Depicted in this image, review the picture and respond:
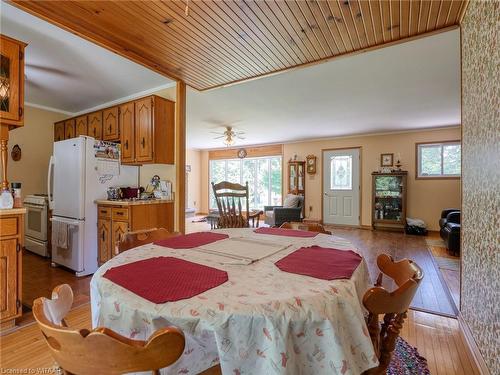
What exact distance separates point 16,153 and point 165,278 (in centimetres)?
453

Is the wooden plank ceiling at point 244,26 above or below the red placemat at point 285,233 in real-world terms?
above

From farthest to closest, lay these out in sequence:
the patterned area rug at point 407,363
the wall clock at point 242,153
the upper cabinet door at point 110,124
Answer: the wall clock at point 242,153 < the upper cabinet door at point 110,124 < the patterned area rug at point 407,363

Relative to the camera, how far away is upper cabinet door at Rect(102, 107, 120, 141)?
3.48 metres

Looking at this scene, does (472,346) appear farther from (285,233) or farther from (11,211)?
(11,211)

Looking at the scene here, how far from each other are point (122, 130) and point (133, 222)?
133 centimetres

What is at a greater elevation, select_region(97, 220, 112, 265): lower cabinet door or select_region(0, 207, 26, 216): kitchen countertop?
select_region(0, 207, 26, 216): kitchen countertop

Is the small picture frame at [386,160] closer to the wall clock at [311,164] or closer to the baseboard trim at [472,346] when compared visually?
the wall clock at [311,164]

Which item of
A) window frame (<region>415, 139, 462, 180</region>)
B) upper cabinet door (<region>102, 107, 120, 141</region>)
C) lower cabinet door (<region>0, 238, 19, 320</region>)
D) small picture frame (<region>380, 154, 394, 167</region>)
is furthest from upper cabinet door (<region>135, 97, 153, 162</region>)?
window frame (<region>415, 139, 462, 180</region>)

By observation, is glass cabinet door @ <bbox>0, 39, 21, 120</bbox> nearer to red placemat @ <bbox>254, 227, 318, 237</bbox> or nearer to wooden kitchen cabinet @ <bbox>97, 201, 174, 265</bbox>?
wooden kitchen cabinet @ <bbox>97, 201, 174, 265</bbox>

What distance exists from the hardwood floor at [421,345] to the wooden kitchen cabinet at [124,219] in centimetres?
94

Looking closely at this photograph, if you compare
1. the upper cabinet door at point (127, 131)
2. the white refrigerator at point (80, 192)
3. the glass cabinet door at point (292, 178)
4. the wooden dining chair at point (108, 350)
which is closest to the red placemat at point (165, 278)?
the wooden dining chair at point (108, 350)

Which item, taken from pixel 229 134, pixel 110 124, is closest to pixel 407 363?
pixel 110 124

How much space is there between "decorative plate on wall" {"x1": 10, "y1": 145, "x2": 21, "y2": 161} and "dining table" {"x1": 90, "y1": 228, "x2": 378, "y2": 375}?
4.28m

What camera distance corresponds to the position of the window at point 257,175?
7.77 meters
